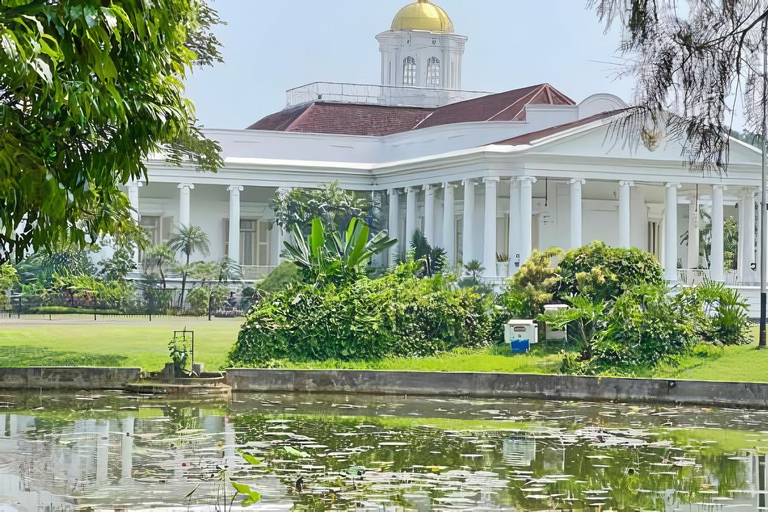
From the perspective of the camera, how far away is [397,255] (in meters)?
47.8

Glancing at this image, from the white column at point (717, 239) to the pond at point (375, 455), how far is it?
23.4 m

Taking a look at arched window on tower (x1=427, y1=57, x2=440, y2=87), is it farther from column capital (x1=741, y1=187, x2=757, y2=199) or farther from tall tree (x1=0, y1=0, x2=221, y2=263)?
tall tree (x1=0, y1=0, x2=221, y2=263)

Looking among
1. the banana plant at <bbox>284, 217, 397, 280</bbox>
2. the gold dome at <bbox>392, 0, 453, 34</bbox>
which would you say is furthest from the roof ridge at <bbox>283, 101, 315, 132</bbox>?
the banana plant at <bbox>284, 217, 397, 280</bbox>

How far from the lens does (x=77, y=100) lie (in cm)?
909

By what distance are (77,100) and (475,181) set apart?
3524cm

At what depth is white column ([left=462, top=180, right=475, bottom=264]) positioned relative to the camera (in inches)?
1714

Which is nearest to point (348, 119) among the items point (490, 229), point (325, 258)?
point (490, 229)

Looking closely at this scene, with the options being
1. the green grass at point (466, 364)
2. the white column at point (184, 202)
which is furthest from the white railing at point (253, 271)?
the green grass at point (466, 364)

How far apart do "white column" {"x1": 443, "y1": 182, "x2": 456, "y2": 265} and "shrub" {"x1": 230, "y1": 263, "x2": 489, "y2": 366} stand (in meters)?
17.0

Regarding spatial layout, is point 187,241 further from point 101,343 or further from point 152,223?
point 101,343

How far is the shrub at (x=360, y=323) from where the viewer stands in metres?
26.2

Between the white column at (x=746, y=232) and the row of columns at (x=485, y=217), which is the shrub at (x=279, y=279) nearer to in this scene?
the row of columns at (x=485, y=217)

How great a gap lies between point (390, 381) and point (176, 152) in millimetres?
10018

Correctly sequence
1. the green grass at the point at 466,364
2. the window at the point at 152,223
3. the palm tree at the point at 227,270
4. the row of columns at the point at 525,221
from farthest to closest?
the window at the point at 152,223 → the palm tree at the point at 227,270 → the row of columns at the point at 525,221 → the green grass at the point at 466,364
